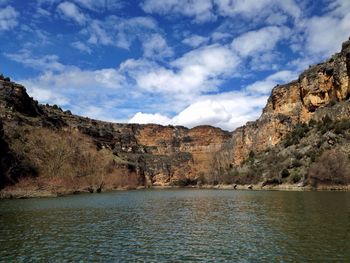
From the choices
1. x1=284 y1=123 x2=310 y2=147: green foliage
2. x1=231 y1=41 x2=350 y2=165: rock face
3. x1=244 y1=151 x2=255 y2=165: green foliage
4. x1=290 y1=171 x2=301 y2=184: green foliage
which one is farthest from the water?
x1=244 y1=151 x2=255 y2=165: green foliage

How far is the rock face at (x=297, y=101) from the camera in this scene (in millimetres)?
103625

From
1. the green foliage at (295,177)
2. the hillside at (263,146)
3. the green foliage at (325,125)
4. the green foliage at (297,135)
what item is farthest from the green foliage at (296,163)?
the green foliage at (297,135)

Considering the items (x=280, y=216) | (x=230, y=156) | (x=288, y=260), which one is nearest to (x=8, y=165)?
(x=280, y=216)

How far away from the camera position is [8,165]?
77.3m

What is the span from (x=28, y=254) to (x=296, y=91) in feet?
407

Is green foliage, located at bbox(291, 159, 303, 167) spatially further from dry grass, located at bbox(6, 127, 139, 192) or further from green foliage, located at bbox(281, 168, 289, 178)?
dry grass, located at bbox(6, 127, 139, 192)

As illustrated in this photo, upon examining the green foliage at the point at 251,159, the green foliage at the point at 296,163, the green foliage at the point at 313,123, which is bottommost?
the green foliage at the point at 296,163

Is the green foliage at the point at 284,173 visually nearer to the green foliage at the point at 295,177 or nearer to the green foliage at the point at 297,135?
the green foliage at the point at 295,177

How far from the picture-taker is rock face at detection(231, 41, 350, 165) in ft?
340

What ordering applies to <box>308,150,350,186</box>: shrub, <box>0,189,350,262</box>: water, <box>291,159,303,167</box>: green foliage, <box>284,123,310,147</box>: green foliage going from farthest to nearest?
<box>284,123,310,147</box>: green foliage → <box>291,159,303,167</box>: green foliage → <box>308,150,350,186</box>: shrub → <box>0,189,350,262</box>: water

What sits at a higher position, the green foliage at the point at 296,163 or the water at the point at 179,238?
the green foliage at the point at 296,163

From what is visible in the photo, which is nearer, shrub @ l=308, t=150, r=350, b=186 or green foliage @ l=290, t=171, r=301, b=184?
shrub @ l=308, t=150, r=350, b=186

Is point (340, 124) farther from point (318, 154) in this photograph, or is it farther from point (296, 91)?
point (296, 91)

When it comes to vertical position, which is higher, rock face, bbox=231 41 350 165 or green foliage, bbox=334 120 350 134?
rock face, bbox=231 41 350 165
